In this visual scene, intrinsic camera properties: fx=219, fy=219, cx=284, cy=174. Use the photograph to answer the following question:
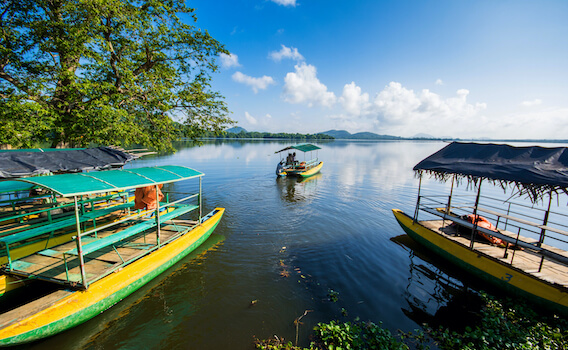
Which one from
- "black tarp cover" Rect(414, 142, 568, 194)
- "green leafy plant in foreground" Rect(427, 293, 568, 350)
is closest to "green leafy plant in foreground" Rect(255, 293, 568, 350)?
"green leafy plant in foreground" Rect(427, 293, 568, 350)

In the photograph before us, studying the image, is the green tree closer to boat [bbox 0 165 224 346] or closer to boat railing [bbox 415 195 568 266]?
boat [bbox 0 165 224 346]

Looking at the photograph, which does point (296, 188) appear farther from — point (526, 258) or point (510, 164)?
point (526, 258)

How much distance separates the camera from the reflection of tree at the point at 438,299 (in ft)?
17.9

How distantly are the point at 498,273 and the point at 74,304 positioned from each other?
10.4 m

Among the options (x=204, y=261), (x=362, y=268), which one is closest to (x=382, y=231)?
(x=362, y=268)

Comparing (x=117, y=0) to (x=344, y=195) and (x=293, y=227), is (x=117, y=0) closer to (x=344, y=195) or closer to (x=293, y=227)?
(x=293, y=227)

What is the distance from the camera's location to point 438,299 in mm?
6215

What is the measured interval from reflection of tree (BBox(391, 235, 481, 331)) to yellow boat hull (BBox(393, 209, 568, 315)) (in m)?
0.65

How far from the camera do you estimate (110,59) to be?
1295 cm

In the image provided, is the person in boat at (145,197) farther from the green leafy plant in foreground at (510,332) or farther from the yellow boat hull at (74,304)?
the green leafy plant in foreground at (510,332)

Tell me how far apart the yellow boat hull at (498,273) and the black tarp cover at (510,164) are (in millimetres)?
2342

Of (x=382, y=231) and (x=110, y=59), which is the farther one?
(x=110, y=59)

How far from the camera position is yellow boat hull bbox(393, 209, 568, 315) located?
5.12 metres

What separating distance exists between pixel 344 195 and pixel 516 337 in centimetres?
1260
